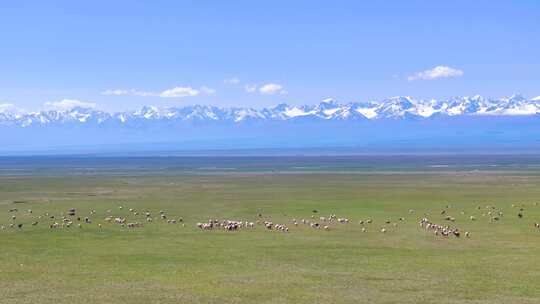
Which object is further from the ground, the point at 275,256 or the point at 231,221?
the point at 231,221

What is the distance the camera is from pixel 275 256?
3900 centimetres

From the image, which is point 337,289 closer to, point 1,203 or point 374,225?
point 374,225

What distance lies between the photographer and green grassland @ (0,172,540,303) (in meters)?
29.2

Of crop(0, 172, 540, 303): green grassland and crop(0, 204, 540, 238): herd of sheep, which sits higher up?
crop(0, 204, 540, 238): herd of sheep

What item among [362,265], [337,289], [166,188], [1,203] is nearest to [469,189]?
[166,188]

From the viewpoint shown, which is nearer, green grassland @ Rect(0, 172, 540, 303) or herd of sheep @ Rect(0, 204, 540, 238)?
green grassland @ Rect(0, 172, 540, 303)

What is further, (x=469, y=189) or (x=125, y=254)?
(x=469, y=189)

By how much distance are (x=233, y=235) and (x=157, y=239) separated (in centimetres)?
471

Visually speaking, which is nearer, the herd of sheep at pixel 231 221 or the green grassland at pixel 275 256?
the green grassland at pixel 275 256

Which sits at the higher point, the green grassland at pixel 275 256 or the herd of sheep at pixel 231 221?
the herd of sheep at pixel 231 221

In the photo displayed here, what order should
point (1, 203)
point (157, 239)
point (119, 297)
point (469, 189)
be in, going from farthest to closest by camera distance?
point (469, 189) → point (1, 203) → point (157, 239) → point (119, 297)

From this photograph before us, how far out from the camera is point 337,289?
2992 cm

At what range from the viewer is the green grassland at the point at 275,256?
2925cm

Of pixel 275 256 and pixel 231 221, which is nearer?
pixel 275 256
